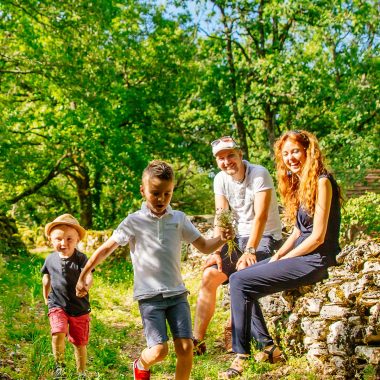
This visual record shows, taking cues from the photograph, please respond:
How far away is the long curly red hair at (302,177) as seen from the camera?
4262 mm

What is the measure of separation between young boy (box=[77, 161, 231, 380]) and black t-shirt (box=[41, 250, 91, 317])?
0.66 m

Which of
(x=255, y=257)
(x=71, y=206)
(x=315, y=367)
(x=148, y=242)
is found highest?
(x=71, y=206)

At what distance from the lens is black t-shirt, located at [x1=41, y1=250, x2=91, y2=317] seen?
14.3 ft

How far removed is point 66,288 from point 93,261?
2.49ft

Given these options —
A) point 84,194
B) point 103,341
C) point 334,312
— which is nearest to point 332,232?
point 334,312

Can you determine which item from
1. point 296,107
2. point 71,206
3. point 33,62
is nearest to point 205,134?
point 296,107

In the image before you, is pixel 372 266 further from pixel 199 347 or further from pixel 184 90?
pixel 184 90

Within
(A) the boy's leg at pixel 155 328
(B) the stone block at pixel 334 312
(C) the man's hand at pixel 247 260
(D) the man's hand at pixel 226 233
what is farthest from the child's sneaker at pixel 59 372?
(B) the stone block at pixel 334 312

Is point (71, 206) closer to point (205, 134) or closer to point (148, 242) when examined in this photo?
point (205, 134)

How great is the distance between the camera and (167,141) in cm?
1769

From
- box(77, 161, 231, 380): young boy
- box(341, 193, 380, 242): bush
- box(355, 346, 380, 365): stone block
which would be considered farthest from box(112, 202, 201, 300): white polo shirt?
box(341, 193, 380, 242): bush

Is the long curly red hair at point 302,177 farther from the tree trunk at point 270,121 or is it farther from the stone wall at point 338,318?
the tree trunk at point 270,121

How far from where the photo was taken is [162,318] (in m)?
3.60

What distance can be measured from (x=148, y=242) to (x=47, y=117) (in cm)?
1328
